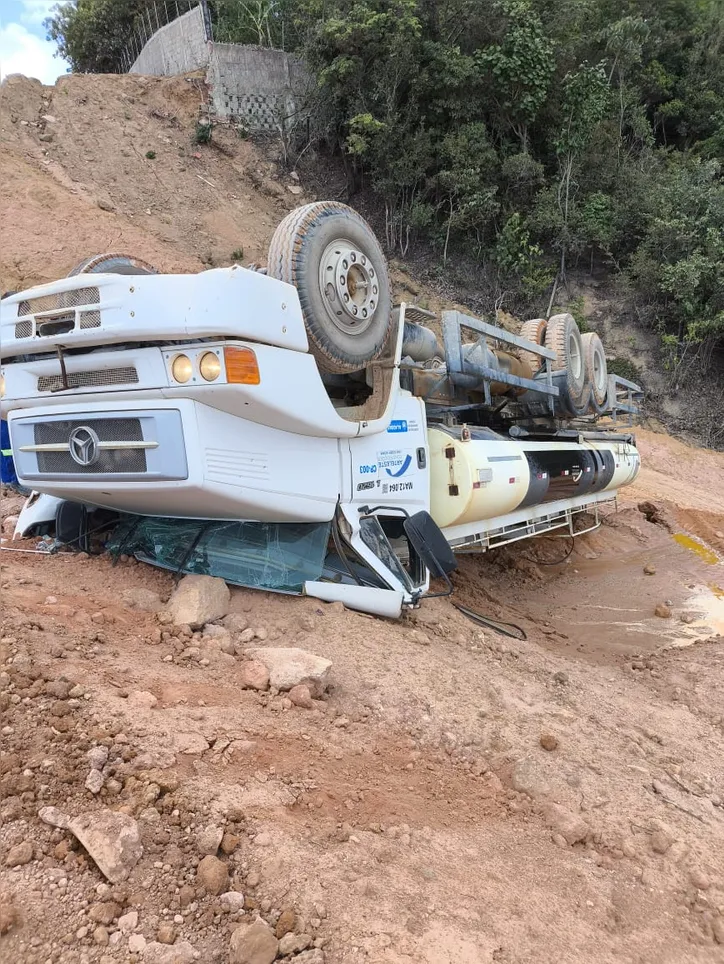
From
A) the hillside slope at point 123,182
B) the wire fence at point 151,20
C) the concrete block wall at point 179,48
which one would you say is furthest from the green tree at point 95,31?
the hillside slope at point 123,182

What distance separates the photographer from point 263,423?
384 cm

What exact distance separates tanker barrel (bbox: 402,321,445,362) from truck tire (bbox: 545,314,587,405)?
6.14 feet

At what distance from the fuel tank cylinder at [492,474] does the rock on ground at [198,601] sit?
1.94 meters

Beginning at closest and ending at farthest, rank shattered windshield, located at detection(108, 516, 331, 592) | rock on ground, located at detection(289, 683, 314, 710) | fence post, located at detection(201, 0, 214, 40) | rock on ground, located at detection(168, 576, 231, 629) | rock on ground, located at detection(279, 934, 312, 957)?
1. rock on ground, located at detection(279, 934, 312, 957)
2. rock on ground, located at detection(289, 683, 314, 710)
3. rock on ground, located at detection(168, 576, 231, 629)
4. shattered windshield, located at detection(108, 516, 331, 592)
5. fence post, located at detection(201, 0, 214, 40)

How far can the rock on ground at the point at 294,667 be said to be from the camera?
10.6 ft

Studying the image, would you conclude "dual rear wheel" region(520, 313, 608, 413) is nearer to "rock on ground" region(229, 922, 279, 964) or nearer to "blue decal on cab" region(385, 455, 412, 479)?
"blue decal on cab" region(385, 455, 412, 479)

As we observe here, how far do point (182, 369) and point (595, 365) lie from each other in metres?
5.78

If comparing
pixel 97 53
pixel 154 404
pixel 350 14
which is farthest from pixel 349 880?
pixel 97 53

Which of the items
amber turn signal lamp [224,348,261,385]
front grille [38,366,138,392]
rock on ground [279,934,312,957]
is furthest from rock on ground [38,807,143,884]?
front grille [38,366,138,392]

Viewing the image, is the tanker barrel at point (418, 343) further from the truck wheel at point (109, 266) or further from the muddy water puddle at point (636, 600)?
the muddy water puddle at point (636, 600)

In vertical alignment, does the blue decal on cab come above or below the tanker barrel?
below

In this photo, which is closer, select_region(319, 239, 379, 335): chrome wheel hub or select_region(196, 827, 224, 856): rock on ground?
select_region(196, 827, 224, 856): rock on ground

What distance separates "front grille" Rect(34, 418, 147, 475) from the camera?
3574mm

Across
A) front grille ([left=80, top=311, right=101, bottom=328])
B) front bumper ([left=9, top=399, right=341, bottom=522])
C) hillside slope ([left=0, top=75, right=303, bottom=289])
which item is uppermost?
hillside slope ([left=0, top=75, right=303, bottom=289])
